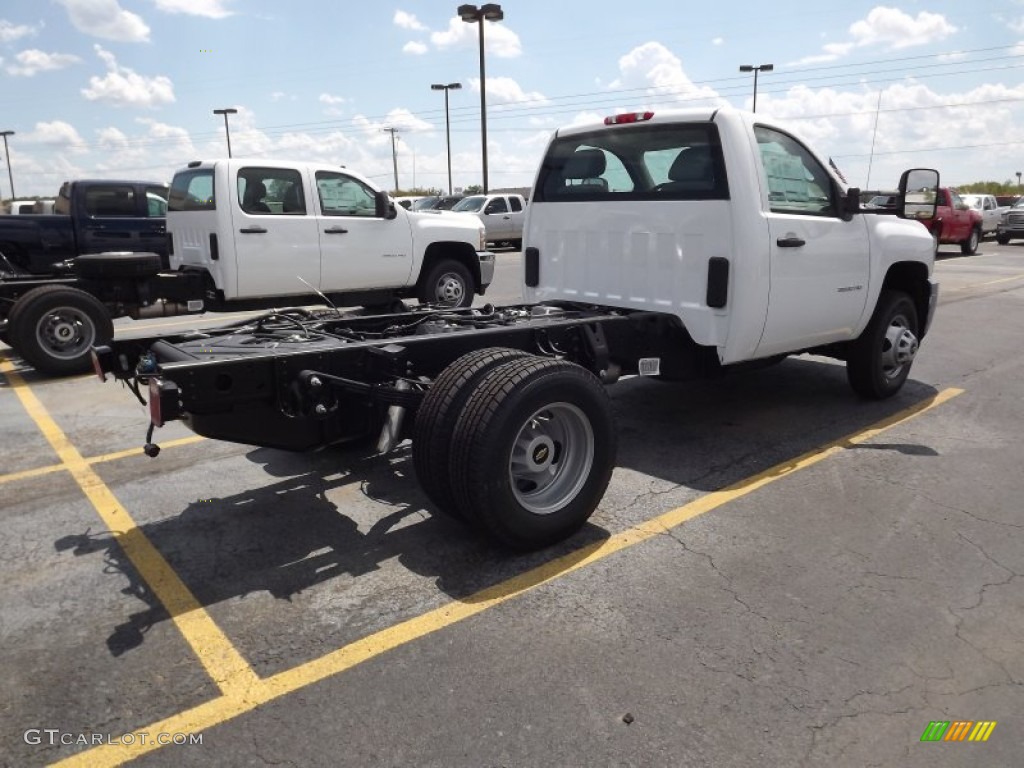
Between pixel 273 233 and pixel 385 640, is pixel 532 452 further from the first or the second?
pixel 273 233

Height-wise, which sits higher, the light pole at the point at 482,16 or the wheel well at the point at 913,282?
the light pole at the point at 482,16

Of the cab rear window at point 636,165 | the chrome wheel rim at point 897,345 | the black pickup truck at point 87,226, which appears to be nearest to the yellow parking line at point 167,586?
the cab rear window at point 636,165

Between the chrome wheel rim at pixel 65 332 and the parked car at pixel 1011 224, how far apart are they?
29.5 metres

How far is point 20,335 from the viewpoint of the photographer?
7.17m

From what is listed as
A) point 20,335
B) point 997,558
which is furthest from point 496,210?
point 997,558

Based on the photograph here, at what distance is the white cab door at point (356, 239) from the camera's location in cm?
917

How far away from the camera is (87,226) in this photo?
1102cm

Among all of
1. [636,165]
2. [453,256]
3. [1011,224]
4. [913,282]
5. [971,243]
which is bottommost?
[971,243]

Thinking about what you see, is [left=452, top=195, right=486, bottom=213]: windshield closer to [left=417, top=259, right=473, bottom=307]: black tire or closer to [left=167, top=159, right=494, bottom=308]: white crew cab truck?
[left=417, top=259, right=473, bottom=307]: black tire

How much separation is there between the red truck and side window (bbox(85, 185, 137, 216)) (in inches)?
799

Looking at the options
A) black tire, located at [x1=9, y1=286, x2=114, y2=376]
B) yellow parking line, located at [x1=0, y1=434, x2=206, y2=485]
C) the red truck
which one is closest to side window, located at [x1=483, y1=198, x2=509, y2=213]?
the red truck

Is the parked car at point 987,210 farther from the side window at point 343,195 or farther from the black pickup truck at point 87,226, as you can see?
the black pickup truck at point 87,226

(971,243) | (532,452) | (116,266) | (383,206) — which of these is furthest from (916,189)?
(971,243)

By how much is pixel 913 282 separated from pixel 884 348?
2.24 ft
